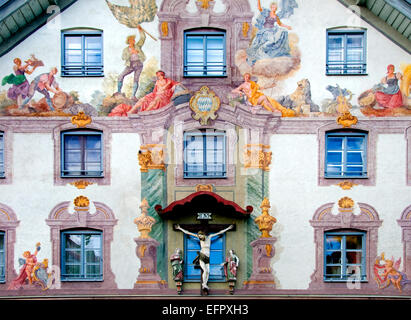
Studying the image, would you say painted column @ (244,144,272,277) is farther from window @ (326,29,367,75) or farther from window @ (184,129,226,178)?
window @ (326,29,367,75)

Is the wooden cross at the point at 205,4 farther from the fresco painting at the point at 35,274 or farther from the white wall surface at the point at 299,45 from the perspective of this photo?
the fresco painting at the point at 35,274

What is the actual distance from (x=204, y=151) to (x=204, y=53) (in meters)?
2.62

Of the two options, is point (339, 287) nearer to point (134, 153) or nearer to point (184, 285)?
point (184, 285)

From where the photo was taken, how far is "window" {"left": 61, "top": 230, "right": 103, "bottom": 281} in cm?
1324

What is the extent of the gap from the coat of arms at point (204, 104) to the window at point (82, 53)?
105 inches

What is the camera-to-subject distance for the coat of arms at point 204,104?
1335 centimetres

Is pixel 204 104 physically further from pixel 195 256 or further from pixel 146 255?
pixel 146 255

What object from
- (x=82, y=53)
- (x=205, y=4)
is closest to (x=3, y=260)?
(x=82, y=53)

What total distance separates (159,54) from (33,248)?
603 centimetres

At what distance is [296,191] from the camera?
43.5 ft

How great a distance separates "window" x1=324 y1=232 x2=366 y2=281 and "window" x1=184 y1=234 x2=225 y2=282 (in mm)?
2715

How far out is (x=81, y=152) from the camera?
13484 millimetres

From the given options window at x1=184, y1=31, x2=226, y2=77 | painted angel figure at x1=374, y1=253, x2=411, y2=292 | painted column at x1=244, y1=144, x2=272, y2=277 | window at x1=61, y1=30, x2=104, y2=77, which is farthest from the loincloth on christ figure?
window at x1=61, y1=30, x2=104, y2=77

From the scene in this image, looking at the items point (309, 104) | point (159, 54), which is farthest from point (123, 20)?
point (309, 104)
